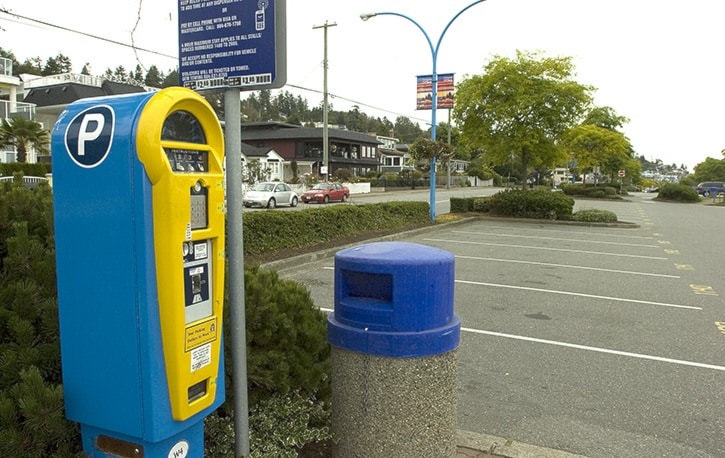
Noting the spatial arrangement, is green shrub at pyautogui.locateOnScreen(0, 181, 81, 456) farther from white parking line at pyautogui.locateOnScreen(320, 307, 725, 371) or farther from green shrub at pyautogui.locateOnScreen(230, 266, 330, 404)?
white parking line at pyautogui.locateOnScreen(320, 307, 725, 371)

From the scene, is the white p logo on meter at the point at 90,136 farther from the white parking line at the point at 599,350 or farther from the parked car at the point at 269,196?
the parked car at the point at 269,196

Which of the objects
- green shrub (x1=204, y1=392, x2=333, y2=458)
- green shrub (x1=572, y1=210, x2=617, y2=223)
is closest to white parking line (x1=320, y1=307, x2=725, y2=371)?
green shrub (x1=204, y1=392, x2=333, y2=458)

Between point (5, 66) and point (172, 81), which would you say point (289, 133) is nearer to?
point (5, 66)

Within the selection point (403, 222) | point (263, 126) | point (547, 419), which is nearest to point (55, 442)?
point (547, 419)

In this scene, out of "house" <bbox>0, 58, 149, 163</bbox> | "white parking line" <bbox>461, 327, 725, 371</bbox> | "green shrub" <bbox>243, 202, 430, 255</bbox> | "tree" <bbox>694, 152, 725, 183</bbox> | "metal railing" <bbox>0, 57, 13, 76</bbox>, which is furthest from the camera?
"tree" <bbox>694, 152, 725, 183</bbox>

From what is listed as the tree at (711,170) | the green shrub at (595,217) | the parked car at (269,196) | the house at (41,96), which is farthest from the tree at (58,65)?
the tree at (711,170)

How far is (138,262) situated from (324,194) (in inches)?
1239

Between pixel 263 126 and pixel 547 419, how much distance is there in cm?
6278

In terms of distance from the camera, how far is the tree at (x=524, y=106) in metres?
21.5

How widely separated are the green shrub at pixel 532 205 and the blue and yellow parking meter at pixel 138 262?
68.5 ft

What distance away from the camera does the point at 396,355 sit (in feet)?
8.29

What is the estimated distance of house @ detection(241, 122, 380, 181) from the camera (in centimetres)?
5706

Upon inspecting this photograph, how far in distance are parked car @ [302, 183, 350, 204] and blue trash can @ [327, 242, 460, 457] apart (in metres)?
30.2

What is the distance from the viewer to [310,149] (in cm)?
5822
